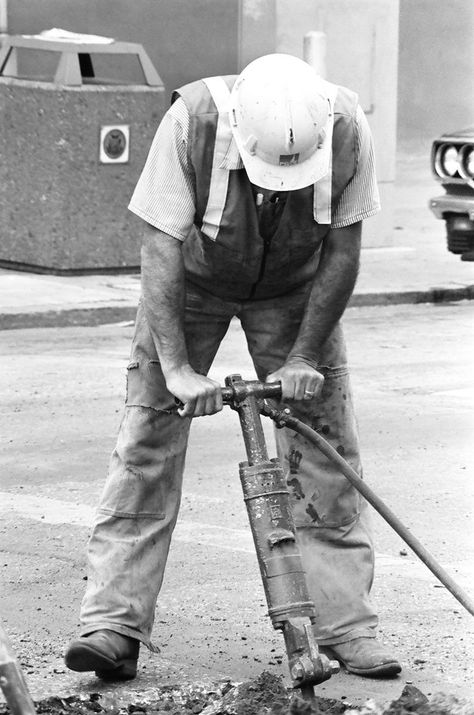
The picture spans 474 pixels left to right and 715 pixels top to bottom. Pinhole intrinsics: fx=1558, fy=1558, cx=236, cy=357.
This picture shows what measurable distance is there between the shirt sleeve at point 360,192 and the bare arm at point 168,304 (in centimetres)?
47

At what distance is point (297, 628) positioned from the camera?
144 inches

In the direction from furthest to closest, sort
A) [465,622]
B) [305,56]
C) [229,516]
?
[305,56] → [229,516] → [465,622]

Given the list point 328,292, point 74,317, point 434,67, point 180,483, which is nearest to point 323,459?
point 180,483

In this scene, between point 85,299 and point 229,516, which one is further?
point 85,299

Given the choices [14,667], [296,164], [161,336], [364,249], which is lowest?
[364,249]

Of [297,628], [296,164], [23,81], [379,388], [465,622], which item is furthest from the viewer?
[23,81]

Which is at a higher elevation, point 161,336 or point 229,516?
point 161,336

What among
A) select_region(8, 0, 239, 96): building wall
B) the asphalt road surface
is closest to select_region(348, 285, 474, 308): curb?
the asphalt road surface

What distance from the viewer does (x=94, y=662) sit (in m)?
4.24

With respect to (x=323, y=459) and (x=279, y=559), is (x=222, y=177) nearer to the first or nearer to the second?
(x=323, y=459)

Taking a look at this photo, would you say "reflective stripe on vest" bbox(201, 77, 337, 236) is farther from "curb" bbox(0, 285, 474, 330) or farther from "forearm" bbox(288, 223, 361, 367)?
"curb" bbox(0, 285, 474, 330)

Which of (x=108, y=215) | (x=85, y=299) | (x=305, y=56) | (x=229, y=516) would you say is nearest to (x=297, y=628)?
(x=229, y=516)

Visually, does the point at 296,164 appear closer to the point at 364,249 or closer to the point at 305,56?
the point at 305,56

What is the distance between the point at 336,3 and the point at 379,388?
664 centimetres
